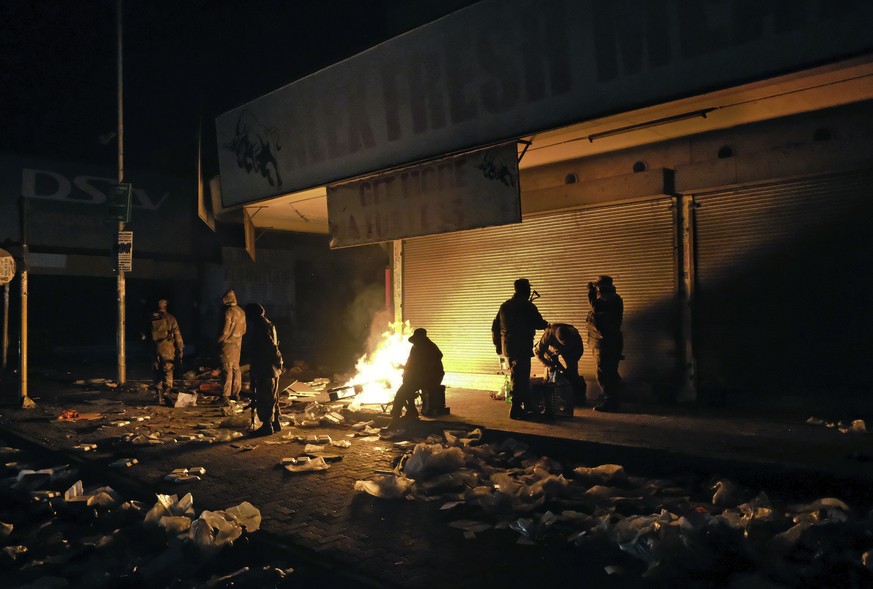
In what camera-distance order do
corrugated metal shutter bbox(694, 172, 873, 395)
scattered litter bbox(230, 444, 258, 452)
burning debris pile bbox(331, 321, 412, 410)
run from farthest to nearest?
burning debris pile bbox(331, 321, 412, 410) < corrugated metal shutter bbox(694, 172, 873, 395) < scattered litter bbox(230, 444, 258, 452)

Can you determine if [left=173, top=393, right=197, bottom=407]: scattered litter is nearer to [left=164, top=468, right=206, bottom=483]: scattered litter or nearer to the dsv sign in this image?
[left=164, top=468, right=206, bottom=483]: scattered litter

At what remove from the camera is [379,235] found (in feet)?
37.6

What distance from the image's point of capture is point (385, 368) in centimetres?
1263

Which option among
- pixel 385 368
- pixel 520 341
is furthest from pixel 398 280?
pixel 520 341

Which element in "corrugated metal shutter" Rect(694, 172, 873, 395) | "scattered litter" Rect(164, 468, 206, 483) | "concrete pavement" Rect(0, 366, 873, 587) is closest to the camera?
"concrete pavement" Rect(0, 366, 873, 587)

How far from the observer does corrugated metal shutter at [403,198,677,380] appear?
32.3 ft

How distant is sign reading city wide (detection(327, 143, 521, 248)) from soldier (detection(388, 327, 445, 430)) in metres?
2.06

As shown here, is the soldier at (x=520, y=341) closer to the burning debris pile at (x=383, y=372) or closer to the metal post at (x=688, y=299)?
the metal post at (x=688, y=299)

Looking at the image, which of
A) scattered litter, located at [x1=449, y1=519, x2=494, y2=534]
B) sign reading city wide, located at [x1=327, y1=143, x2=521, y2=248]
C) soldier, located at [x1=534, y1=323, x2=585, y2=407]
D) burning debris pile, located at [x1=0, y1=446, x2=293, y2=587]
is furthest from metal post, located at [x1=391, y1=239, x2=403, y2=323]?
scattered litter, located at [x1=449, y1=519, x2=494, y2=534]

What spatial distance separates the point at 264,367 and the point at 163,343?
4.04 m

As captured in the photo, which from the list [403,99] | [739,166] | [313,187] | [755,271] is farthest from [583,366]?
[313,187]

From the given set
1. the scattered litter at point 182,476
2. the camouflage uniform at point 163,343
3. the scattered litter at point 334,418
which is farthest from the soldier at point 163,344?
the scattered litter at point 182,476

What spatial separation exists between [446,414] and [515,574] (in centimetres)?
535

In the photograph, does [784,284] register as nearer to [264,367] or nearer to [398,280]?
[264,367]
